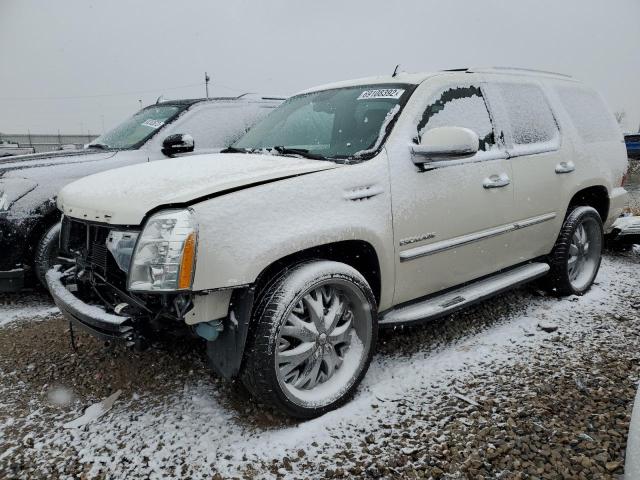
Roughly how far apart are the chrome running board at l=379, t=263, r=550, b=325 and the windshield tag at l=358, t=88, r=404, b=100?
130cm

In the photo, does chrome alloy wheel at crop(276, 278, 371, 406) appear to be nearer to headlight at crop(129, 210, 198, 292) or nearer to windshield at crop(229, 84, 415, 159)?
headlight at crop(129, 210, 198, 292)

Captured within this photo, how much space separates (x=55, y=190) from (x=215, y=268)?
8.73 ft

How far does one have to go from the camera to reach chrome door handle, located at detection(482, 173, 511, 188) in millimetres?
3127

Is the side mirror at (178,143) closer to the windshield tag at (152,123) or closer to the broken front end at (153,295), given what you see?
the windshield tag at (152,123)

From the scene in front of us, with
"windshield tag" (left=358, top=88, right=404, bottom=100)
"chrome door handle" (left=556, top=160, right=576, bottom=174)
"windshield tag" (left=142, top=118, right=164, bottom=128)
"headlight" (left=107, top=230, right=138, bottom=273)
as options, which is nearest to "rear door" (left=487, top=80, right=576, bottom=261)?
"chrome door handle" (left=556, top=160, right=576, bottom=174)

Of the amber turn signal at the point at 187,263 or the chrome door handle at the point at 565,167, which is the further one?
the chrome door handle at the point at 565,167

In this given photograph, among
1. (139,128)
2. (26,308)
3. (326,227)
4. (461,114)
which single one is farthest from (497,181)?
(26,308)

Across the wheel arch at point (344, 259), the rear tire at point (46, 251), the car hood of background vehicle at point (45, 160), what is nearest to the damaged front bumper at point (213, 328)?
the wheel arch at point (344, 259)

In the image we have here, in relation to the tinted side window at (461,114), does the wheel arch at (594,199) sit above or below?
below

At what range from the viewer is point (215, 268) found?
204 centimetres

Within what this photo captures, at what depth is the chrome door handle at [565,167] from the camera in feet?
12.2

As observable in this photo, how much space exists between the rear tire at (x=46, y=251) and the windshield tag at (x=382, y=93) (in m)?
2.67

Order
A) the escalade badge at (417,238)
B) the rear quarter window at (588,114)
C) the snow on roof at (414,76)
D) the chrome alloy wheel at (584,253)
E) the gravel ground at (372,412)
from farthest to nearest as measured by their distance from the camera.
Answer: the chrome alloy wheel at (584,253)
the rear quarter window at (588,114)
the snow on roof at (414,76)
the escalade badge at (417,238)
the gravel ground at (372,412)

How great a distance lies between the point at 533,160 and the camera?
3.52m
